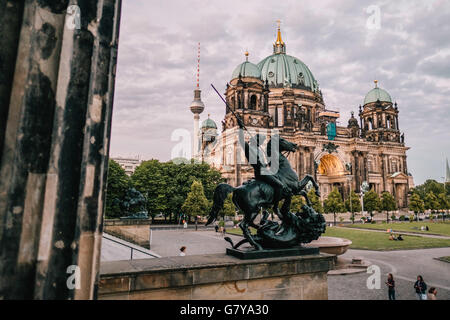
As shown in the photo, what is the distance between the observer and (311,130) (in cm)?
6322

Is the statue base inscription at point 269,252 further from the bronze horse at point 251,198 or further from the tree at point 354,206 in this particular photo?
the tree at point 354,206

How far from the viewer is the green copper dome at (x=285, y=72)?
7050 cm

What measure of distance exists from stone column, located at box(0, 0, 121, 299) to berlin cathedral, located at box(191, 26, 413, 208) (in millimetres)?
47217

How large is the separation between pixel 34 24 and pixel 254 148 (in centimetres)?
425

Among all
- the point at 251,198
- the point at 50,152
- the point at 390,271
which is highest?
the point at 50,152

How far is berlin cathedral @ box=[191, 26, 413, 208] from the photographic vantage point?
184 ft

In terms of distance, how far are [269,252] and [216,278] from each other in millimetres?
1249

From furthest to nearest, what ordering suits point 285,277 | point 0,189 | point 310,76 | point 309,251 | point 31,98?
point 310,76
point 309,251
point 285,277
point 31,98
point 0,189

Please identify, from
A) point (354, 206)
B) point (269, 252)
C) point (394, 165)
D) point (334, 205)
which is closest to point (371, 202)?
point (354, 206)

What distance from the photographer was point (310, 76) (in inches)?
2931

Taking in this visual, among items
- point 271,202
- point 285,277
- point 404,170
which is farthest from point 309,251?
point 404,170

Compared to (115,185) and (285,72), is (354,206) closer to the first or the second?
(285,72)

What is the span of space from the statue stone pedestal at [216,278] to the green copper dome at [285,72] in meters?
67.9
